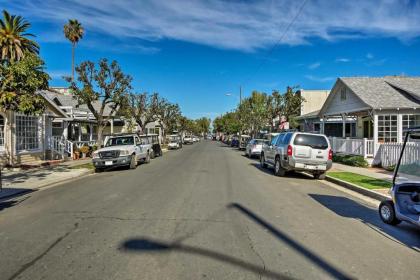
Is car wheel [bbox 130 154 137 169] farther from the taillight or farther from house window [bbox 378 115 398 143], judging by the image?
house window [bbox 378 115 398 143]

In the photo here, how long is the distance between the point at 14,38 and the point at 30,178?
48.2 feet

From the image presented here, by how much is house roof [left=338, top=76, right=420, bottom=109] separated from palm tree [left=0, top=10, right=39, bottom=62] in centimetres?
2201

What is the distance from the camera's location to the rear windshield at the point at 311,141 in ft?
50.0

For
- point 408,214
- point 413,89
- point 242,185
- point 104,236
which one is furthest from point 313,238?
point 413,89

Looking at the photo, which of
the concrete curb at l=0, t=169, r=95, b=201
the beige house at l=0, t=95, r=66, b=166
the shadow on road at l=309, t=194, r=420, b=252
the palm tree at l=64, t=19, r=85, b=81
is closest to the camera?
the shadow on road at l=309, t=194, r=420, b=252

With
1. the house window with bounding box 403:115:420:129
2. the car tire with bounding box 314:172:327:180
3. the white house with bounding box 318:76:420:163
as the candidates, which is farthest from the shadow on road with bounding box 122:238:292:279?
the house window with bounding box 403:115:420:129

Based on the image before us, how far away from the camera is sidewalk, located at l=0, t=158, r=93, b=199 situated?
1217cm

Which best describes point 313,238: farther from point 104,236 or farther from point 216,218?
point 104,236

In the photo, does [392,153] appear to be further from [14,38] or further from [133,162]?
[14,38]

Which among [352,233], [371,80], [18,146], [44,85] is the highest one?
[371,80]

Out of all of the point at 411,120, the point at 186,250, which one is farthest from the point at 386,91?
the point at 186,250

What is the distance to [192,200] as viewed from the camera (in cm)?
971

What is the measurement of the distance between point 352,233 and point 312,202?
310cm

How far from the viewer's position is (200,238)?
20.3ft
